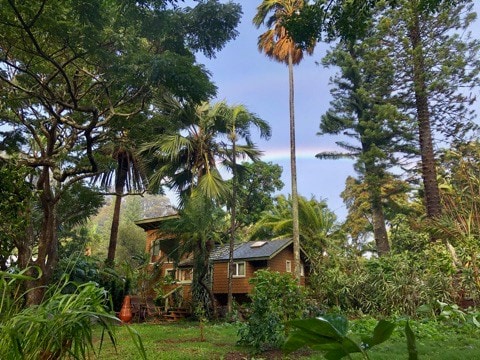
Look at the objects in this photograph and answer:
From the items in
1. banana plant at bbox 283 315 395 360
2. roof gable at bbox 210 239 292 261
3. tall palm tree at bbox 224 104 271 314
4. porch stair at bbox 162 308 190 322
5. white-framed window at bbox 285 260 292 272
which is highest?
tall palm tree at bbox 224 104 271 314

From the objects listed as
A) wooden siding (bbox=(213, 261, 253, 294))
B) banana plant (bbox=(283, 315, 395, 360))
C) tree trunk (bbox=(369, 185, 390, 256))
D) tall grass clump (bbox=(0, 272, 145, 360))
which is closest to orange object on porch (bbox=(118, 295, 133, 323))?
Answer: wooden siding (bbox=(213, 261, 253, 294))

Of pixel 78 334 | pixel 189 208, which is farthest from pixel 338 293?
pixel 78 334

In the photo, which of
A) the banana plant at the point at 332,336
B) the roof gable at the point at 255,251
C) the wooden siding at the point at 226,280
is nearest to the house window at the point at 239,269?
the wooden siding at the point at 226,280

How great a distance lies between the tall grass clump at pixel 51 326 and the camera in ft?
3.23

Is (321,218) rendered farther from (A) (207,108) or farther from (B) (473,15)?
(B) (473,15)

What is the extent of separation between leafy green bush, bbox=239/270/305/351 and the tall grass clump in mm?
5708

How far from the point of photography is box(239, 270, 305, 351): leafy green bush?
260 inches

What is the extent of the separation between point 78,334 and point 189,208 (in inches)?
497

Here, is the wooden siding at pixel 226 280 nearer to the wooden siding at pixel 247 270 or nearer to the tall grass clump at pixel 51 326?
the wooden siding at pixel 247 270

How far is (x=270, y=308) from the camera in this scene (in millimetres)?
6836

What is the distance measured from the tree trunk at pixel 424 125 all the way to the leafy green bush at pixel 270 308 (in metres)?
8.18

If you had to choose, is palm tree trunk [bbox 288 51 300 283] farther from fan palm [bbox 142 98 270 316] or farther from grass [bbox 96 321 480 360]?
grass [bbox 96 321 480 360]

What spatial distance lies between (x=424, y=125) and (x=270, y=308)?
11832 millimetres

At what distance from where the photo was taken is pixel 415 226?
60.0 feet
